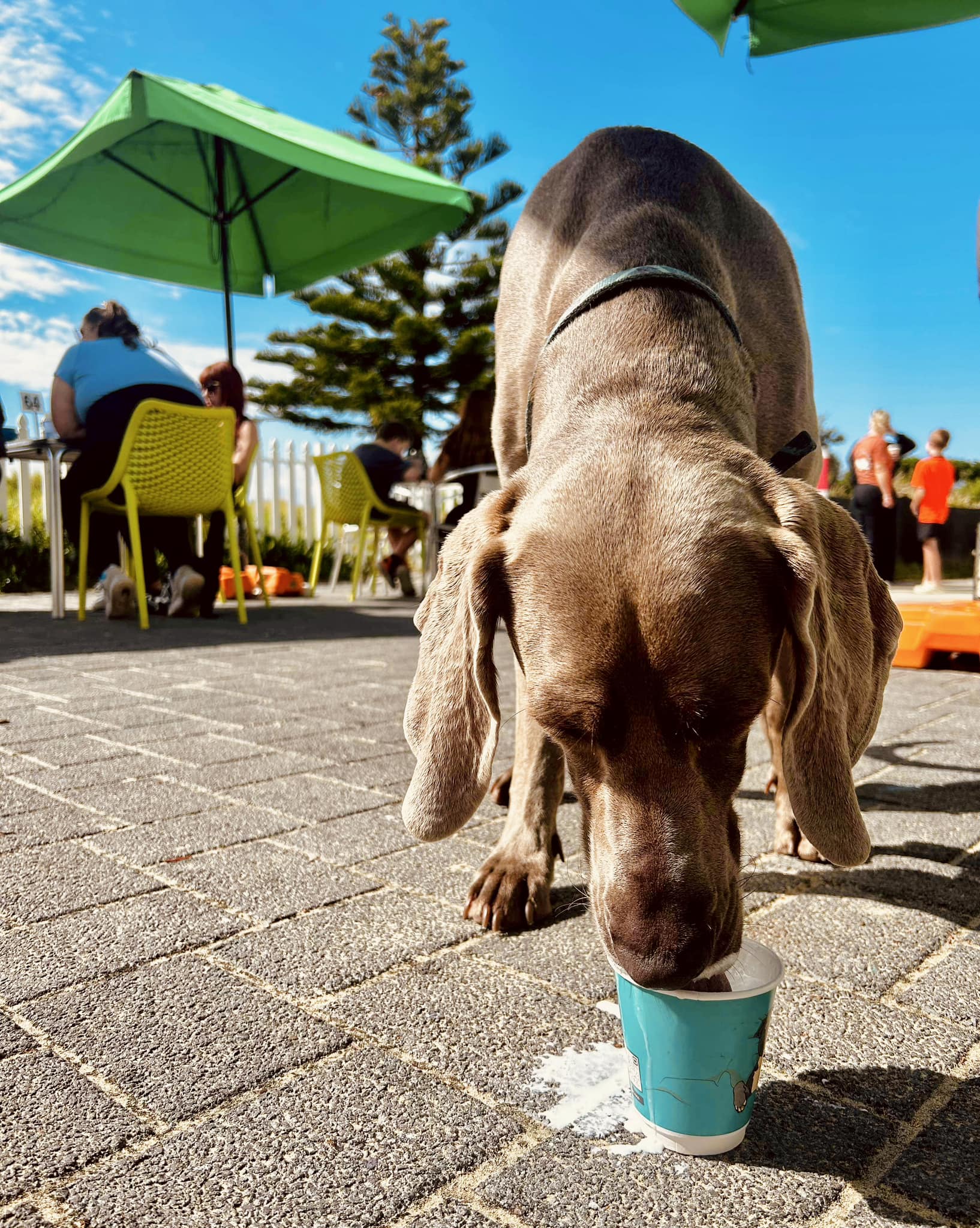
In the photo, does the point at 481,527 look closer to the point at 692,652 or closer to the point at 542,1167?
the point at 692,652

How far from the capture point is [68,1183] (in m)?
1.22

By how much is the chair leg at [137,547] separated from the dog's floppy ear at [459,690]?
16.4ft

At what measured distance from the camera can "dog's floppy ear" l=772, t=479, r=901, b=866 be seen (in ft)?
5.11

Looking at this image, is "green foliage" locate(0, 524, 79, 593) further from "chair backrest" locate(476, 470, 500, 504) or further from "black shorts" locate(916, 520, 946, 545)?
"black shorts" locate(916, 520, 946, 545)

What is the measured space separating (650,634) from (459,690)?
45 cm

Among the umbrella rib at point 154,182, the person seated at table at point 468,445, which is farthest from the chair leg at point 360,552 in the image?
the umbrella rib at point 154,182

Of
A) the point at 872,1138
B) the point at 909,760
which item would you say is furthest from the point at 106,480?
the point at 872,1138

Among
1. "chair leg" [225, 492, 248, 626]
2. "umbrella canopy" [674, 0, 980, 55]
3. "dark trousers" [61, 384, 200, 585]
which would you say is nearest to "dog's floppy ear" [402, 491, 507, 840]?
"umbrella canopy" [674, 0, 980, 55]

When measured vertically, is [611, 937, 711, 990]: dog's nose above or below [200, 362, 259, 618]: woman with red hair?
below

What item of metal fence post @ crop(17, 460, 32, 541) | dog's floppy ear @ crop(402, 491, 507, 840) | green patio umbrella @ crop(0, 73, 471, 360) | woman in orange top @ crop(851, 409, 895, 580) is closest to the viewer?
dog's floppy ear @ crop(402, 491, 507, 840)

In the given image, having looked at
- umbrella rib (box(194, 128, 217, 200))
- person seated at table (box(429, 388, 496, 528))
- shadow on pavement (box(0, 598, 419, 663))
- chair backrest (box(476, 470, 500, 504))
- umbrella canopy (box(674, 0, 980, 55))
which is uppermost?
umbrella rib (box(194, 128, 217, 200))

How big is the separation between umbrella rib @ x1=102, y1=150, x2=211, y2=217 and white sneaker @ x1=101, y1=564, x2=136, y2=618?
3750 mm

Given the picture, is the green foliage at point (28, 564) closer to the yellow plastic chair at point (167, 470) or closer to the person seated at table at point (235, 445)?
the person seated at table at point (235, 445)

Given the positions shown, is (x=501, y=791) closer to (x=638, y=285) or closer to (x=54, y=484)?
(x=638, y=285)
